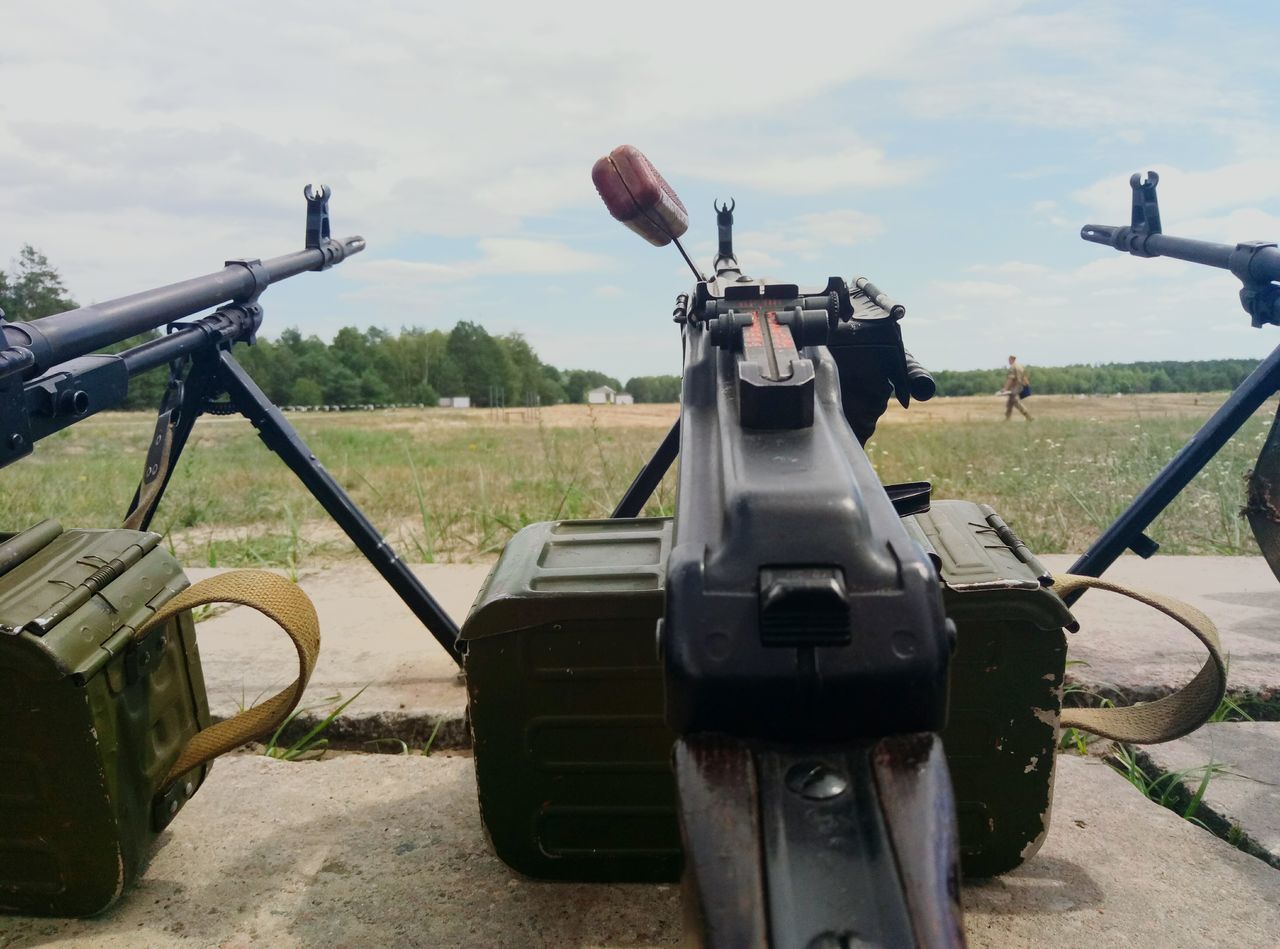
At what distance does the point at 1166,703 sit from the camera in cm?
189

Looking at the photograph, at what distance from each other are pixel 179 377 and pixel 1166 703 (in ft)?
8.58

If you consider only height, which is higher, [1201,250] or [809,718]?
[1201,250]

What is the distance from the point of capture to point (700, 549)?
108 cm

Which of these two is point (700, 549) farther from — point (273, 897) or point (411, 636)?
point (411, 636)

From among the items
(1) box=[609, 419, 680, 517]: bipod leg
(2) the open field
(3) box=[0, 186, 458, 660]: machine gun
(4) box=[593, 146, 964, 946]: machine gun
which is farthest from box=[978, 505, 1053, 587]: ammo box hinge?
(2) the open field

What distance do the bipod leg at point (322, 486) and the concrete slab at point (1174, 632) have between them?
1.99m

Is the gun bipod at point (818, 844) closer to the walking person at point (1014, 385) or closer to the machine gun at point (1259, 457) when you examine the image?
the machine gun at point (1259, 457)

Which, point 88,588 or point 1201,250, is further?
point 1201,250

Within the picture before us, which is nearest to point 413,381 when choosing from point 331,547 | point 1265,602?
point 331,547

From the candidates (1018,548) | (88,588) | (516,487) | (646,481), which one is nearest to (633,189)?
(646,481)

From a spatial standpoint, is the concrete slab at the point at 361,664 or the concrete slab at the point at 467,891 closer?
the concrete slab at the point at 467,891

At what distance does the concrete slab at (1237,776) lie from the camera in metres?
2.02

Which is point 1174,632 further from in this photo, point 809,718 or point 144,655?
point 144,655

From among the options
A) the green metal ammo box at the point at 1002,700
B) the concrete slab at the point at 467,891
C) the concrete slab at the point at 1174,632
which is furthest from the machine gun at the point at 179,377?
the concrete slab at the point at 1174,632
